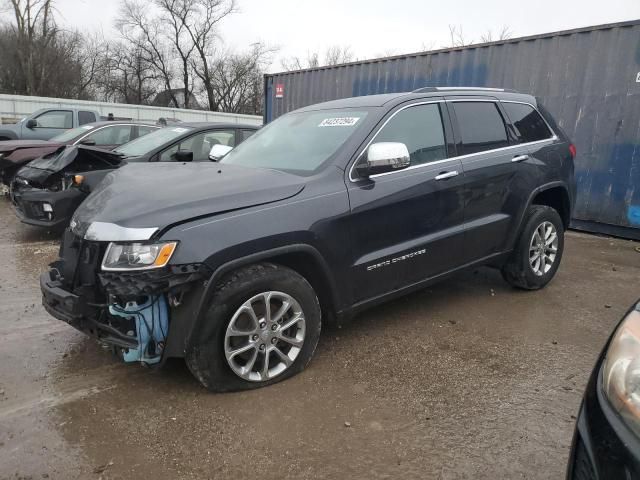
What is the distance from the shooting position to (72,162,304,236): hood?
2537 millimetres

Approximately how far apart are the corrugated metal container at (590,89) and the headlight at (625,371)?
6.46m

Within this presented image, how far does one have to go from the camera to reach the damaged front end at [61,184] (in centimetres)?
577

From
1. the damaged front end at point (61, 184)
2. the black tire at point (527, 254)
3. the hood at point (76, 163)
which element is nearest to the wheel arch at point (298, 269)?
the black tire at point (527, 254)

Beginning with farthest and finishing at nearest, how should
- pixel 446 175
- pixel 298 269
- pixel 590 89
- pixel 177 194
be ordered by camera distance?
pixel 590 89
pixel 446 175
pixel 298 269
pixel 177 194

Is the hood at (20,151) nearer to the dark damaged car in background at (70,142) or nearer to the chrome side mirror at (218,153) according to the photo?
the dark damaged car in background at (70,142)

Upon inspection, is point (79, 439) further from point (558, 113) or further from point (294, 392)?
point (558, 113)

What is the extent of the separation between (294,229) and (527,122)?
9.20 feet

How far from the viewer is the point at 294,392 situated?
2.86 meters

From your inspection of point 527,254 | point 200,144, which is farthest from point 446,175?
point 200,144

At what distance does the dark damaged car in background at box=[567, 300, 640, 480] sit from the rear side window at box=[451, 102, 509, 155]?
2.49 metres

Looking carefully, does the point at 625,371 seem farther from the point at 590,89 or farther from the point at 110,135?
the point at 110,135

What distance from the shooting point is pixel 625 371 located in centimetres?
140

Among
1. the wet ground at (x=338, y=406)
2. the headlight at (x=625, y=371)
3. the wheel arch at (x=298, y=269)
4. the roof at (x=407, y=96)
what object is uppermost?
the roof at (x=407, y=96)

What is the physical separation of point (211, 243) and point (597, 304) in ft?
12.1
